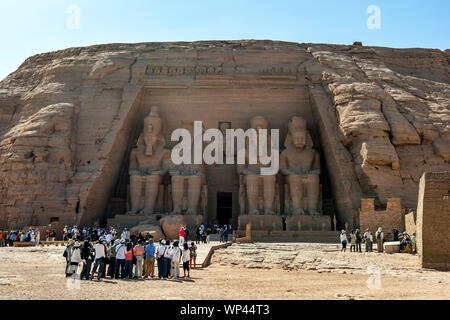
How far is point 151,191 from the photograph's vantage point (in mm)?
21625

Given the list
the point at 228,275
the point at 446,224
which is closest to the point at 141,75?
the point at 228,275

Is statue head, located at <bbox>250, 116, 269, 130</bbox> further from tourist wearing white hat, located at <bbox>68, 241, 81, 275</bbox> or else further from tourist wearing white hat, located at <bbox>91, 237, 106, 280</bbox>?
tourist wearing white hat, located at <bbox>68, 241, 81, 275</bbox>

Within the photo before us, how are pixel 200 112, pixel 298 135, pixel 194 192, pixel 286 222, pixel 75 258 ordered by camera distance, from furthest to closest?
pixel 200 112, pixel 298 135, pixel 194 192, pixel 286 222, pixel 75 258

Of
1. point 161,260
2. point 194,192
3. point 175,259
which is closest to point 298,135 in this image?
point 194,192

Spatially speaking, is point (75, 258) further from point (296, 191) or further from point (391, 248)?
point (296, 191)

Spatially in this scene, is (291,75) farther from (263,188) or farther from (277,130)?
(263,188)

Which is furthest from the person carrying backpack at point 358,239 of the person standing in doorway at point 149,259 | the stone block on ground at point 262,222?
the person standing in doorway at point 149,259

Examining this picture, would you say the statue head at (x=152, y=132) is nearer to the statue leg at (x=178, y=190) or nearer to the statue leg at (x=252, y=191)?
the statue leg at (x=178, y=190)

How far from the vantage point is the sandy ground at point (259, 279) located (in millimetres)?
7621

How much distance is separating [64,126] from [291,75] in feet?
37.8

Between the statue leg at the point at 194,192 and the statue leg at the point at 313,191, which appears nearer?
the statue leg at the point at 194,192

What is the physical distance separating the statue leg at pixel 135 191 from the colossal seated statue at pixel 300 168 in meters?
6.85

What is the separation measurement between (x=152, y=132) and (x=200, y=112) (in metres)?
2.97

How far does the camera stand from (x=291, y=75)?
934 inches
